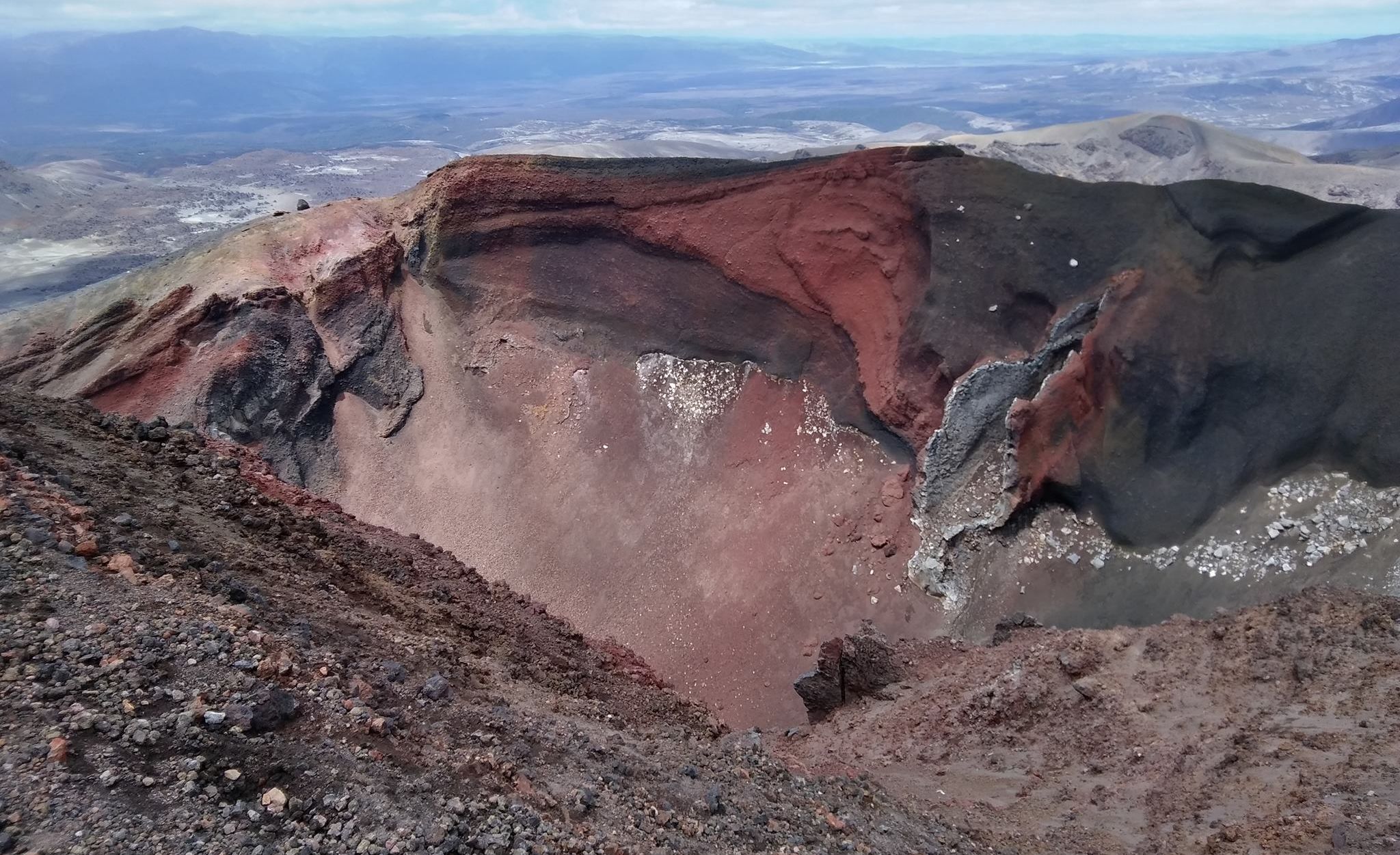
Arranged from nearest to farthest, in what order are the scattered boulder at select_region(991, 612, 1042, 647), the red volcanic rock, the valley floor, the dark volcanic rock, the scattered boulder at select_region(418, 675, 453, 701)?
the valley floor, the scattered boulder at select_region(418, 675, 453, 701), the dark volcanic rock, the scattered boulder at select_region(991, 612, 1042, 647), the red volcanic rock

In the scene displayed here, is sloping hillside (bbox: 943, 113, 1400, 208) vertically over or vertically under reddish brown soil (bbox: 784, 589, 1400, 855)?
over

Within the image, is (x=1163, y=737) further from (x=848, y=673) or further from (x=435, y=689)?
(x=435, y=689)

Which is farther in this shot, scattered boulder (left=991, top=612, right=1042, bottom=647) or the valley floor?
scattered boulder (left=991, top=612, right=1042, bottom=647)

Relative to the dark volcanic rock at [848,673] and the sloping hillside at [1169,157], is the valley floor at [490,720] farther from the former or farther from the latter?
Answer: the sloping hillside at [1169,157]

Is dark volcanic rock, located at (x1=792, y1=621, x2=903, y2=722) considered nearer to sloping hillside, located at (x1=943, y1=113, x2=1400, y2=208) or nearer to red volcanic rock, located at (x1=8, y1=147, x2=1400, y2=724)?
red volcanic rock, located at (x1=8, y1=147, x2=1400, y2=724)

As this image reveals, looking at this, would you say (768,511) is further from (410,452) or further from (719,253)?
(410,452)

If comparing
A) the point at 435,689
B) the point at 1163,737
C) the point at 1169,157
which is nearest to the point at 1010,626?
the point at 1163,737

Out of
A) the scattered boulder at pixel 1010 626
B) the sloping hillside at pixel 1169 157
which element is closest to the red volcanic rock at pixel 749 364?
the scattered boulder at pixel 1010 626

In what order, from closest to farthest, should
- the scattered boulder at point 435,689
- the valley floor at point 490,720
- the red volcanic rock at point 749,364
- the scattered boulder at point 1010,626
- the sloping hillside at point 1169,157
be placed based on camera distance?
the valley floor at point 490,720 → the scattered boulder at point 435,689 → the scattered boulder at point 1010,626 → the red volcanic rock at point 749,364 → the sloping hillside at point 1169,157

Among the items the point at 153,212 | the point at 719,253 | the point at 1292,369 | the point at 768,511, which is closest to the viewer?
the point at 1292,369

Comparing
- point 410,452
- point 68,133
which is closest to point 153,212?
point 410,452

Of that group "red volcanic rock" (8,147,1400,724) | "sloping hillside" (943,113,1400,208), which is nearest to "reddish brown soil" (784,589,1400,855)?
"red volcanic rock" (8,147,1400,724)
